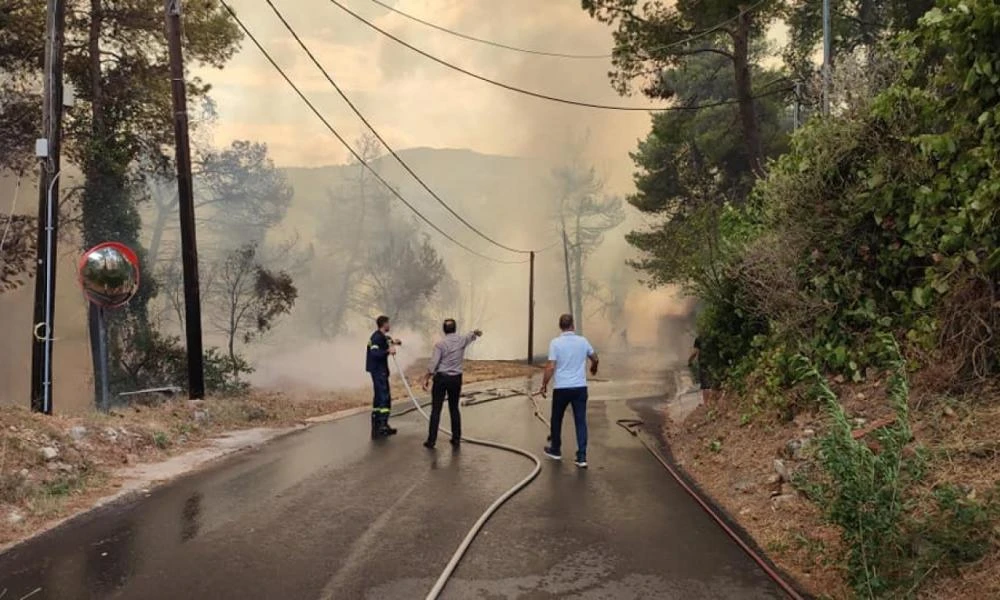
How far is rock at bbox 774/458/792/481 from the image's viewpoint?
5.60 meters

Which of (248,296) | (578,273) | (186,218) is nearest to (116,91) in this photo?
(248,296)

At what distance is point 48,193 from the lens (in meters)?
11.2

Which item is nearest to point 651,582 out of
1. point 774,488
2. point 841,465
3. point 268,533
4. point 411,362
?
point 841,465

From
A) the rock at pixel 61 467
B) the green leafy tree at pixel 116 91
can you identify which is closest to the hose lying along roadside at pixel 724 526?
the rock at pixel 61 467

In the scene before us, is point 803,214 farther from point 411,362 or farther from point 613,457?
point 411,362

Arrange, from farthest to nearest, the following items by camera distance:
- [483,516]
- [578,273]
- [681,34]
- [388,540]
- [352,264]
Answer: [578,273], [352,264], [681,34], [483,516], [388,540]

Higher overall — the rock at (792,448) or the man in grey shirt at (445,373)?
the man in grey shirt at (445,373)

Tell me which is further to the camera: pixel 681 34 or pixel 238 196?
pixel 238 196

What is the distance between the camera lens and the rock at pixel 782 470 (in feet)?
18.4

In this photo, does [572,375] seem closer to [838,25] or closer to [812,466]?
[812,466]

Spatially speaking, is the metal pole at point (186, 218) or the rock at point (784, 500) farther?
the metal pole at point (186, 218)

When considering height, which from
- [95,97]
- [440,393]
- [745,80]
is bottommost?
[440,393]

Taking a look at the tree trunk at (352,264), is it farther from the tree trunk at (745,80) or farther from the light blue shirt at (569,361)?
the light blue shirt at (569,361)

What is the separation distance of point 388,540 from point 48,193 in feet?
32.7
